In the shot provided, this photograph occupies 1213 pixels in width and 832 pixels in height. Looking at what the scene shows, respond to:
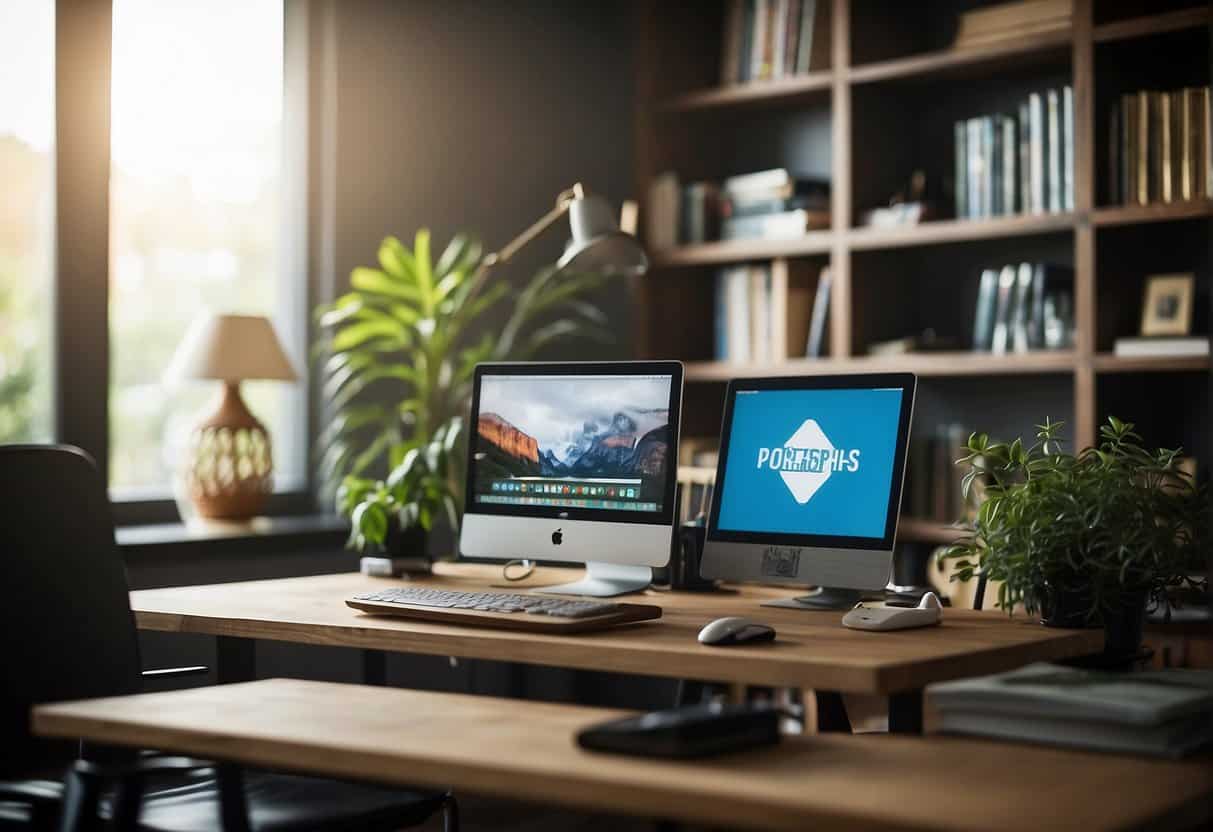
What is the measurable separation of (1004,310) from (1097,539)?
1.90 m

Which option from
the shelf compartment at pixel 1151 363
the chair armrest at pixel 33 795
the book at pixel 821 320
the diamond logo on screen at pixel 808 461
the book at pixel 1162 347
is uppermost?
the book at pixel 821 320

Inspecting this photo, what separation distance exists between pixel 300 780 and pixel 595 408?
2.90 feet

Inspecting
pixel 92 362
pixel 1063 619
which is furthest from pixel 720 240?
pixel 1063 619

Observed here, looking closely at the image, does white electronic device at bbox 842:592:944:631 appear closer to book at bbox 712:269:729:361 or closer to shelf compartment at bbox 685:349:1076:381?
shelf compartment at bbox 685:349:1076:381

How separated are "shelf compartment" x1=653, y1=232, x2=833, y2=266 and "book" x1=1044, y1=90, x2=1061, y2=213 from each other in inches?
25.9

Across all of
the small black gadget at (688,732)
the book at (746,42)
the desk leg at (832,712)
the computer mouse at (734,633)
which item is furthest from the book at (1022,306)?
the small black gadget at (688,732)

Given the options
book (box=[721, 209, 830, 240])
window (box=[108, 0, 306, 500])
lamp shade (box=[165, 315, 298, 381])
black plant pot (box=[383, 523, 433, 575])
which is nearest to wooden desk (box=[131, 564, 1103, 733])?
black plant pot (box=[383, 523, 433, 575])

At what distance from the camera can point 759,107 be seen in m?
4.84

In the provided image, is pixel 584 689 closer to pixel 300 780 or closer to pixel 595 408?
pixel 595 408

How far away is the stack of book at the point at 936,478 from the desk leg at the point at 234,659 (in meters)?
2.11

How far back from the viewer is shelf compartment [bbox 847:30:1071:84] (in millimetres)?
3975

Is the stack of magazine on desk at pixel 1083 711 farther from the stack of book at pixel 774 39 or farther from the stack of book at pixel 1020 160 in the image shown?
the stack of book at pixel 774 39

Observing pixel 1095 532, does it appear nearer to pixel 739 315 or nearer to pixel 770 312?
pixel 770 312

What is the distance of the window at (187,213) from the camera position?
158 inches
